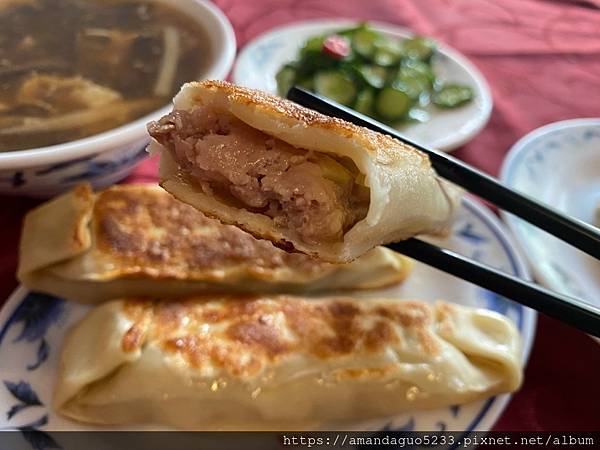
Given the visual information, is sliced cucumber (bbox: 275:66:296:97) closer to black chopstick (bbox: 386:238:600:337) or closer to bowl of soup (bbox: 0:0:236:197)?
bowl of soup (bbox: 0:0:236:197)

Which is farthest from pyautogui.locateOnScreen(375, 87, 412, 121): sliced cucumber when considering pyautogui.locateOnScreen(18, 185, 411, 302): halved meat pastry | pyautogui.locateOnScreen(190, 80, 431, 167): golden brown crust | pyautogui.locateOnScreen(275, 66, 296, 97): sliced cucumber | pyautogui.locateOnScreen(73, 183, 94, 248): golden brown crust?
pyautogui.locateOnScreen(190, 80, 431, 167): golden brown crust

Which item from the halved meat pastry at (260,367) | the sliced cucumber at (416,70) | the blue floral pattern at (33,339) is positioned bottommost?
the blue floral pattern at (33,339)

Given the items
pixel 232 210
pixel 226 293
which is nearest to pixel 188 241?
pixel 226 293

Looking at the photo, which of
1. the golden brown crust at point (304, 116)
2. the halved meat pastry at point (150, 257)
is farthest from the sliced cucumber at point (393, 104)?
the golden brown crust at point (304, 116)

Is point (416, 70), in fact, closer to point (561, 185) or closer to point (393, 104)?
point (393, 104)

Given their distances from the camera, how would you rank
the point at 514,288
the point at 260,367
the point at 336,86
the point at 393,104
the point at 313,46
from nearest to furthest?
1. the point at 514,288
2. the point at 260,367
3. the point at 393,104
4. the point at 336,86
5. the point at 313,46

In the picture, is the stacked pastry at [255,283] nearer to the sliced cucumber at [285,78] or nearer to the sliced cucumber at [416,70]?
the sliced cucumber at [285,78]

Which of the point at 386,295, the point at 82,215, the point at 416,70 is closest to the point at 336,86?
the point at 416,70
